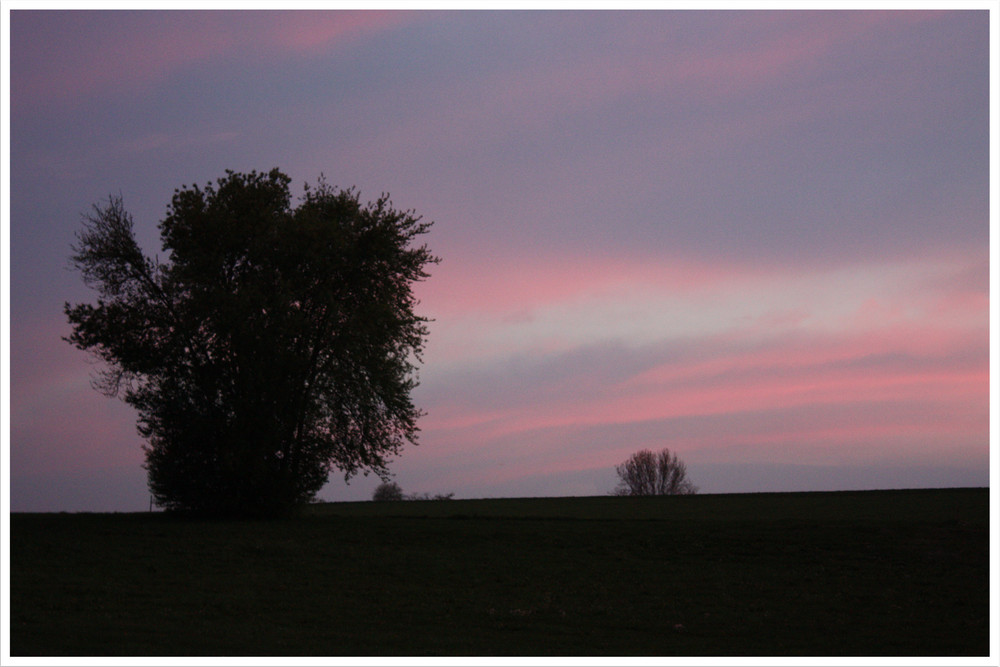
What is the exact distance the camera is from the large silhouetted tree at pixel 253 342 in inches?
1724

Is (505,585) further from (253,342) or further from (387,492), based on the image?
(387,492)

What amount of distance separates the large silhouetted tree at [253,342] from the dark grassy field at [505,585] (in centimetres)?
291

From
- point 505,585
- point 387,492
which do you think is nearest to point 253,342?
point 505,585

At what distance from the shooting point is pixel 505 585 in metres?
30.3

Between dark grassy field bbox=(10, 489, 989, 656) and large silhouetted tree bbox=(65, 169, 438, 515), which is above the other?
large silhouetted tree bbox=(65, 169, 438, 515)

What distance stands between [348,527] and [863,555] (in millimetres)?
22086

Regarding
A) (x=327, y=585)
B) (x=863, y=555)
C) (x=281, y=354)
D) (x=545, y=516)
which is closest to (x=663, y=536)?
(x=863, y=555)

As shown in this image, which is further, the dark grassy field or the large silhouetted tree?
the large silhouetted tree

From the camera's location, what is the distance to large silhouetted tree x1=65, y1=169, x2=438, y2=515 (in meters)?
43.8

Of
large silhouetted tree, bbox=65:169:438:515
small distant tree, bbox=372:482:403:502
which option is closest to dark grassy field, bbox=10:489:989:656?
large silhouetted tree, bbox=65:169:438:515

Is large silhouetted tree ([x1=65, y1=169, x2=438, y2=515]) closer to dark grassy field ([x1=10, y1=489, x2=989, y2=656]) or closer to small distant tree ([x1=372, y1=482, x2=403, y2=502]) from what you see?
dark grassy field ([x1=10, y1=489, x2=989, y2=656])

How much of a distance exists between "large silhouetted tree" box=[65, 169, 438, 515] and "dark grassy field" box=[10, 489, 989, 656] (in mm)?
2912

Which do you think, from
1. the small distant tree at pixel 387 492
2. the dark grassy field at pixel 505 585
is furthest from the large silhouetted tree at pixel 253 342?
the small distant tree at pixel 387 492

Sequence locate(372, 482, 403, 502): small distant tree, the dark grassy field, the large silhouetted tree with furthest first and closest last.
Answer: locate(372, 482, 403, 502): small distant tree < the large silhouetted tree < the dark grassy field
